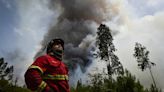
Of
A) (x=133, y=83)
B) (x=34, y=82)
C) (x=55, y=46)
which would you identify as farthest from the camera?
(x=133, y=83)

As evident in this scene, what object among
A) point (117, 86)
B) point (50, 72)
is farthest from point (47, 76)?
point (117, 86)

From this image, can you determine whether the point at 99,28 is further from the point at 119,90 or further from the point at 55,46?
the point at 55,46

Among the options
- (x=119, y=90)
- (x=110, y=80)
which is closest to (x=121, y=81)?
(x=119, y=90)

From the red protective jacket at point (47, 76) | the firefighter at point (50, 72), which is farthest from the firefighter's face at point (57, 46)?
the red protective jacket at point (47, 76)

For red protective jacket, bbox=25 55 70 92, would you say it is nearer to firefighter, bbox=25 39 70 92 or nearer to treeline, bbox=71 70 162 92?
firefighter, bbox=25 39 70 92

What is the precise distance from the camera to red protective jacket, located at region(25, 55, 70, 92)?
13.2 feet

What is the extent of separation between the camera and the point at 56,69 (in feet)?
14.8

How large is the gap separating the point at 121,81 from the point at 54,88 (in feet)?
36.2

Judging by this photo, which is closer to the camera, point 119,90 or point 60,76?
point 60,76

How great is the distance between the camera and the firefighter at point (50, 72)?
403cm

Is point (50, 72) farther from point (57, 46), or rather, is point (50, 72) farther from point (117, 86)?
point (117, 86)

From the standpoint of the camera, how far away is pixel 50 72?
14.5 ft

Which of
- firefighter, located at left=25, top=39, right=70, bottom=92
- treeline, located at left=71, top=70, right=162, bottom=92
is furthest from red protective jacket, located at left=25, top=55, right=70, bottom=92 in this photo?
treeline, located at left=71, top=70, right=162, bottom=92

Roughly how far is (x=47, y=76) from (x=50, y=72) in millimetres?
79
